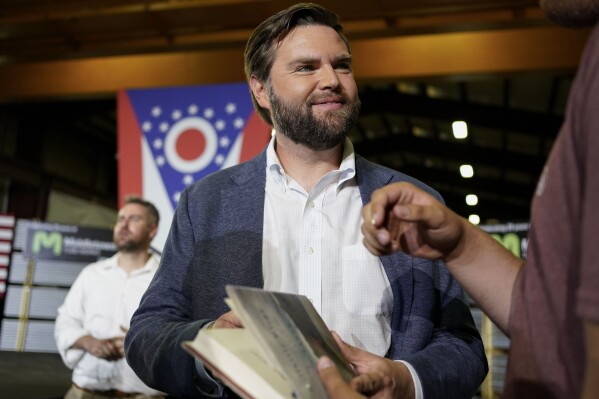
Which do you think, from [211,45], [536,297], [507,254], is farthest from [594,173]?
[211,45]

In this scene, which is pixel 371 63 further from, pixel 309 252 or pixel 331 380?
pixel 331 380

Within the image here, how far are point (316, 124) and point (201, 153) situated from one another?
11.9 feet

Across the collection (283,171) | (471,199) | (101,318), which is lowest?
(101,318)

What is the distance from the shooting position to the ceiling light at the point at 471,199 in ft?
40.0

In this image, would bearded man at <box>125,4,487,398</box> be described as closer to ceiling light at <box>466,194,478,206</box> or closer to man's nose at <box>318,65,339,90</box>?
man's nose at <box>318,65,339,90</box>

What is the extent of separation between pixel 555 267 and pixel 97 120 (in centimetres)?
1401

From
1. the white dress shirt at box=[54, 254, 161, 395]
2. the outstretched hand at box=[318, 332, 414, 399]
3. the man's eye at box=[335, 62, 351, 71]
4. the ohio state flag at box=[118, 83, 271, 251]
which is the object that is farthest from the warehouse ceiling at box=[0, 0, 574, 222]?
the outstretched hand at box=[318, 332, 414, 399]

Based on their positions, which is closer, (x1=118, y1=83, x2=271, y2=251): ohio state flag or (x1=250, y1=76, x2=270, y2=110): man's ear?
(x1=250, y1=76, x2=270, y2=110): man's ear

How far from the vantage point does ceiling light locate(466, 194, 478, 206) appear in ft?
40.0

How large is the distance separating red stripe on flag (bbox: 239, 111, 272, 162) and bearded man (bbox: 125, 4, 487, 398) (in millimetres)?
3273

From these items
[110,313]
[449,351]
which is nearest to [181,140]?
[110,313]

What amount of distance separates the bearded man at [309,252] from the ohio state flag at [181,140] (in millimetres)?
3315

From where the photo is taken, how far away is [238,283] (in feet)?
4.92

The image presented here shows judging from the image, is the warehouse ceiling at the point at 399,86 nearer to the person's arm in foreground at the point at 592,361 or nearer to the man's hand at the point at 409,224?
the man's hand at the point at 409,224
